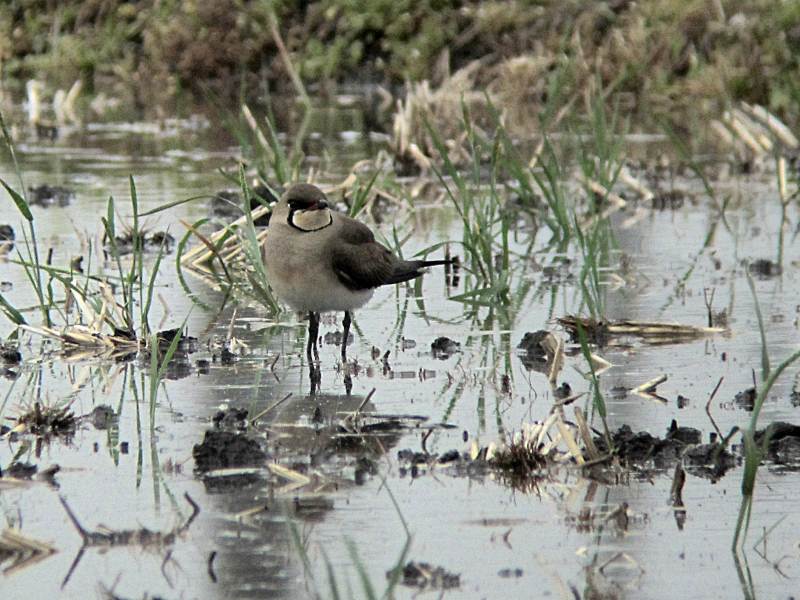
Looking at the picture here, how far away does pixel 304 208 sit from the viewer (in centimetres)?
682

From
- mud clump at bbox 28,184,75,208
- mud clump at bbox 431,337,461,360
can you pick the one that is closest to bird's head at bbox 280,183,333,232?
mud clump at bbox 431,337,461,360

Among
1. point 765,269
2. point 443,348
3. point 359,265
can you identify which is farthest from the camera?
point 765,269

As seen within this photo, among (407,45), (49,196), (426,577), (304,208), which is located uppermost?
(407,45)

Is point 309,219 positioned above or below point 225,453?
above

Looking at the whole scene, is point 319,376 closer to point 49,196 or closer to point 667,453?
point 667,453

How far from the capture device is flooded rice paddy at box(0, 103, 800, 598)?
4.12m

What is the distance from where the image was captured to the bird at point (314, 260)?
22.0 feet

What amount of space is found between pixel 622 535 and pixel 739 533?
0.32 metres

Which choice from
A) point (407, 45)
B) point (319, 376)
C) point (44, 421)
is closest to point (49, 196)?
point (319, 376)

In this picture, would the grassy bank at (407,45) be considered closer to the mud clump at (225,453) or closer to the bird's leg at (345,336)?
the bird's leg at (345,336)

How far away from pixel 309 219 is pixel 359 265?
0.96 ft

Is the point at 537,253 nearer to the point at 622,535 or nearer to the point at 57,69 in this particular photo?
the point at 622,535

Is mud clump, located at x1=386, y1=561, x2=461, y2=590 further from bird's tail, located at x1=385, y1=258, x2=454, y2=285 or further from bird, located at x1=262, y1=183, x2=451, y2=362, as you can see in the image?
bird's tail, located at x1=385, y1=258, x2=454, y2=285

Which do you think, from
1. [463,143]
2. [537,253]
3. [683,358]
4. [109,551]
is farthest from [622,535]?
[463,143]
